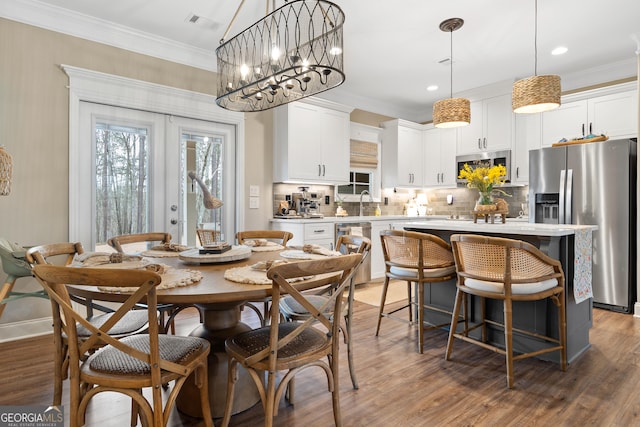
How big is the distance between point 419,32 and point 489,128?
2.24m

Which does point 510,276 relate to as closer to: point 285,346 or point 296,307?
point 296,307

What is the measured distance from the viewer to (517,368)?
240cm

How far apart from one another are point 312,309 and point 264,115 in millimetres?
3434

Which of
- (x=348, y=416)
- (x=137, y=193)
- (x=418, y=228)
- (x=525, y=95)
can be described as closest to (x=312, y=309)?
(x=348, y=416)

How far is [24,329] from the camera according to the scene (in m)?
2.96

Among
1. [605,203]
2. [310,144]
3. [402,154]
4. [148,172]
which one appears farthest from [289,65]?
[402,154]

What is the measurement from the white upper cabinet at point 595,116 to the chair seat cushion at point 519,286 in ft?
9.44

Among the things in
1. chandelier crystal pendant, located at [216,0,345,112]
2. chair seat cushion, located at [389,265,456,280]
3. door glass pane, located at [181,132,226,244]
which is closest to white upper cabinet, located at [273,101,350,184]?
door glass pane, located at [181,132,226,244]

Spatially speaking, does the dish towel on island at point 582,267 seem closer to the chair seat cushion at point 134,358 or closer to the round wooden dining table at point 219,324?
the round wooden dining table at point 219,324

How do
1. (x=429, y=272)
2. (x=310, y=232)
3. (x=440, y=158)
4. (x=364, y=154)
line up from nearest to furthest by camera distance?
(x=429, y=272) → (x=310, y=232) → (x=364, y=154) → (x=440, y=158)

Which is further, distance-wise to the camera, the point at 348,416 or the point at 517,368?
the point at 517,368

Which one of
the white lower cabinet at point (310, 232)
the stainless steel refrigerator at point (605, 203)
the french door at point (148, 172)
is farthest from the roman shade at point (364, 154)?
the stainless steel refrigerator at point (605, 203)

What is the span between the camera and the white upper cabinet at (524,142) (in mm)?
4664

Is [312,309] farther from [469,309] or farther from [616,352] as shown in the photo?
[616,352]
